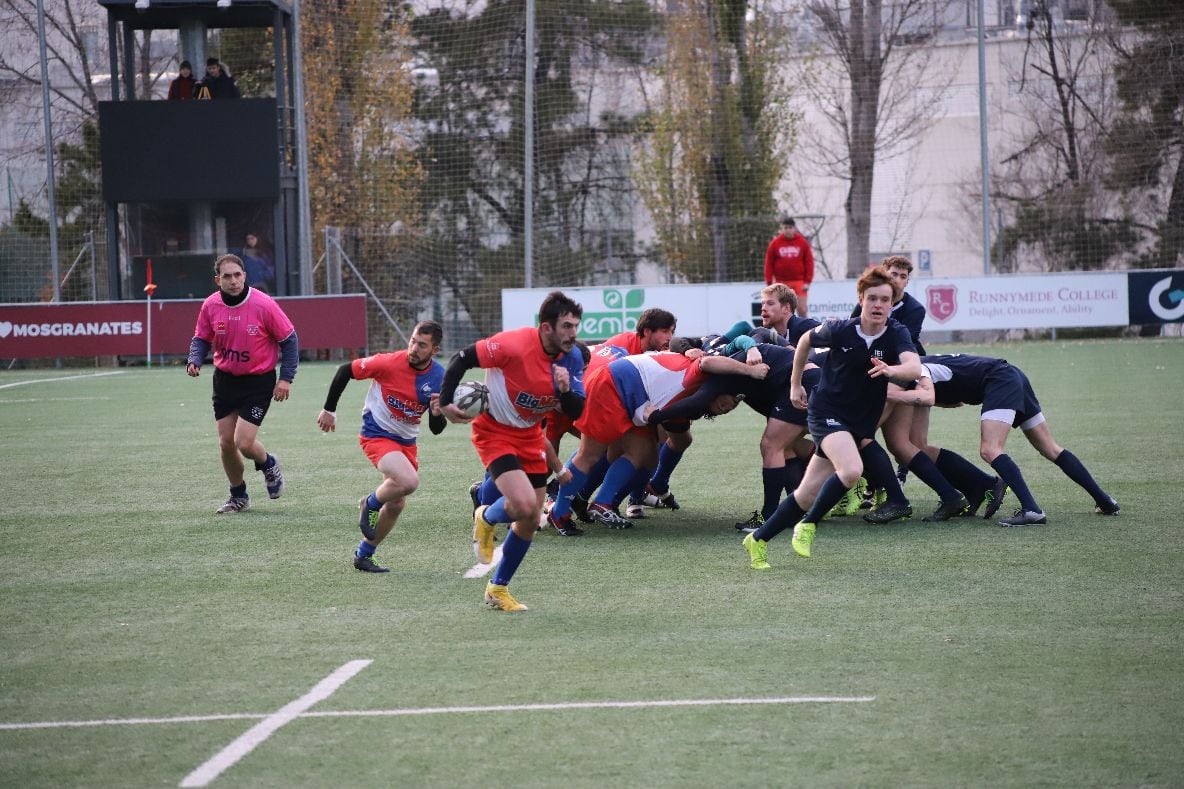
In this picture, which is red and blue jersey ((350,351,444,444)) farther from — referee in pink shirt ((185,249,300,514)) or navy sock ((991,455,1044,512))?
navy sock ((991,455,1044,512))

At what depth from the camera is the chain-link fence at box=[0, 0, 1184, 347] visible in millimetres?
31391

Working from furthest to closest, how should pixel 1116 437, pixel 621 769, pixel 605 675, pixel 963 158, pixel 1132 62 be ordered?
pixel 963 158 < pixel 1132 62 < pixel 1116 437 < pixel 605 675 < pixel 621 769

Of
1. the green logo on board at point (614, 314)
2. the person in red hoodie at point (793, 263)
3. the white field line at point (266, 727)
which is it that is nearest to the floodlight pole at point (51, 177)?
the green logo on board at point (614, 314)

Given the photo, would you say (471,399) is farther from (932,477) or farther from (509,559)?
(932,477)

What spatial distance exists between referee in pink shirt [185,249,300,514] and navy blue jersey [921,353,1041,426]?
484 centimetres

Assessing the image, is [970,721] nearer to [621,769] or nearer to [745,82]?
[621,769]

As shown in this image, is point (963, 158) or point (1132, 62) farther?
point (963, 158)

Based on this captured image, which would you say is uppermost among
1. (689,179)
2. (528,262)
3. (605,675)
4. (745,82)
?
(745,82)

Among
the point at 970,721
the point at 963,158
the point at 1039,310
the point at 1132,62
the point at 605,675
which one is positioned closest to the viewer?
the point at 970,721

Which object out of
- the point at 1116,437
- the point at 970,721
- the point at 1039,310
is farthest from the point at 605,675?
the point at 1039,310

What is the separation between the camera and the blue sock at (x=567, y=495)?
9.10 m

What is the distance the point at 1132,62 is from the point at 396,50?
58.8 ft

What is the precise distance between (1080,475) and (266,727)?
20.4ft

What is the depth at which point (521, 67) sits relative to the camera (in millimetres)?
33469
